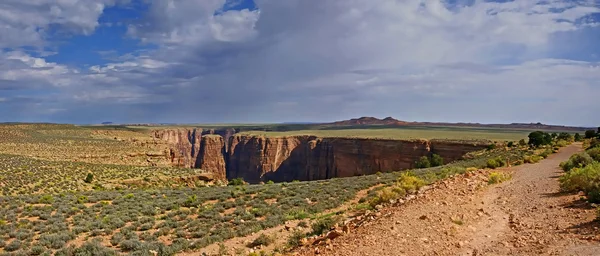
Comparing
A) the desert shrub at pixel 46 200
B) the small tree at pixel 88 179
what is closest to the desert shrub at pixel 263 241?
the desert shrub at pixel 46 200

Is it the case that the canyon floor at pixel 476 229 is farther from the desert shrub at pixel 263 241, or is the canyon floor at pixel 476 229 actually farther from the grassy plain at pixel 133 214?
the grassy plain at pixel 133 214

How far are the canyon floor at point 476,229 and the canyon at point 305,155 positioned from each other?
43.9 meters

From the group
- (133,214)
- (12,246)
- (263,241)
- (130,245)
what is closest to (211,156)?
(133,214)

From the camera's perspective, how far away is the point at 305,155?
85938 millimetres

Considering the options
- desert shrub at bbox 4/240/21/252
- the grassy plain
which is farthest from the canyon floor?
desert shrub at bbox 4/240/21/252

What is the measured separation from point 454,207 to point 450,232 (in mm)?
2249

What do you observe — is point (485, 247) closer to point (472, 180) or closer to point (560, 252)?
point (560, 252)

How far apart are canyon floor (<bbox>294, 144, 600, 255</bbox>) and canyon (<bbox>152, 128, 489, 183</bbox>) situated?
43860 mm

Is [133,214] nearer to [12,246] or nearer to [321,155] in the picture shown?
[12,246]

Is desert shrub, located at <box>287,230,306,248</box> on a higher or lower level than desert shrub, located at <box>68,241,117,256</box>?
higher

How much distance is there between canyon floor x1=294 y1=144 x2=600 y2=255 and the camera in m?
7.59

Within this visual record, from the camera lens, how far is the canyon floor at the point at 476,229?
759cm

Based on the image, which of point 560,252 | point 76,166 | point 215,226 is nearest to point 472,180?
point 560,252

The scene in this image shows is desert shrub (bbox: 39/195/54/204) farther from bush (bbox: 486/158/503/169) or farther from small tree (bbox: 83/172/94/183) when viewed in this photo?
bush (bbox: 486/158/503/169)
